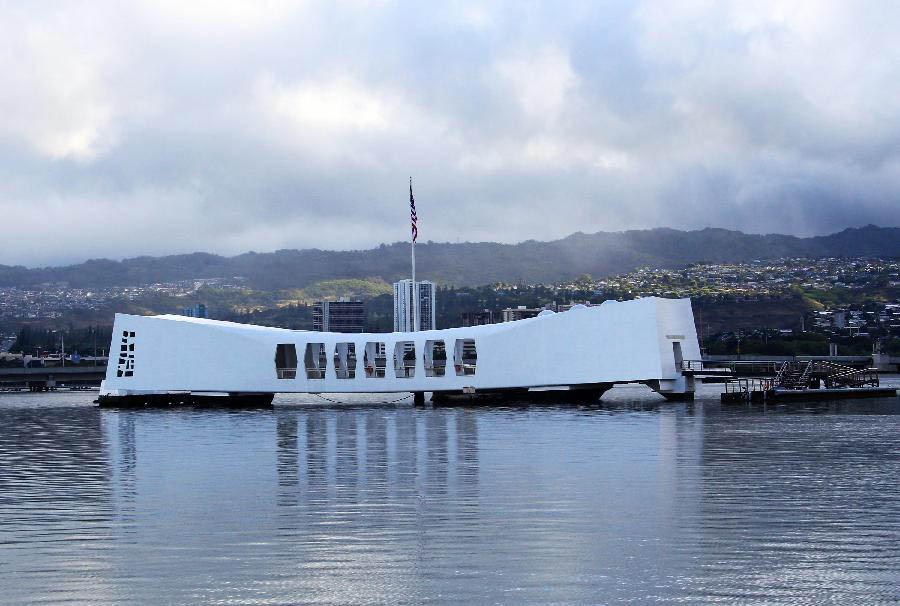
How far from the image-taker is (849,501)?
69.5 feet

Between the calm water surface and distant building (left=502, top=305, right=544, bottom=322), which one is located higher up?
distant building (left=502, top=305, right=544, bottom=322)

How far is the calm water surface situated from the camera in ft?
46.5

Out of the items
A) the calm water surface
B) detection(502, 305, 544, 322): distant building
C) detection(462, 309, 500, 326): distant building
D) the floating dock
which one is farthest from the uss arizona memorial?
detection(462, 309, 500, 326): distant building

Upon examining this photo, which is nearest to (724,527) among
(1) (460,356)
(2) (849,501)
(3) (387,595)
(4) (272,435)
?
(2) (849,501)

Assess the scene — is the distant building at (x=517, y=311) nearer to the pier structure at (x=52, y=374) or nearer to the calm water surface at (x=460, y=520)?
the calm water surface at (x=460, y=520)

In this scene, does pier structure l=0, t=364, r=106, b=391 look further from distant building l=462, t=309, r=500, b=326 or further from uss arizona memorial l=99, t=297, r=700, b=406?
distant building l=462, t=309, r=500, b=326

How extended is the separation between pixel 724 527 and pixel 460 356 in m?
51.0

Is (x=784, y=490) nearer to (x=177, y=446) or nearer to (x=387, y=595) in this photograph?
(x=387, y=595)

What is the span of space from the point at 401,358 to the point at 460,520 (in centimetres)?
4992

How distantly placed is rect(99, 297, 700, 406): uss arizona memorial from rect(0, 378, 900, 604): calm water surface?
72.7 ft

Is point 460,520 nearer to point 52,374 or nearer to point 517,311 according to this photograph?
point 517,311

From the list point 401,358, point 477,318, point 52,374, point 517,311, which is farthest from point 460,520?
point 477,318

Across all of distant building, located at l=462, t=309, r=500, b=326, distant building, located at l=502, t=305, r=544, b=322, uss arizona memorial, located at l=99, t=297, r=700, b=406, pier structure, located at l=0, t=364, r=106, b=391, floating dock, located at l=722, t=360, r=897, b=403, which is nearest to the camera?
uss arizona memorial, located at l=99, t=297, r=700, b=406

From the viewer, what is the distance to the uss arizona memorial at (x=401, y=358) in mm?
62125
